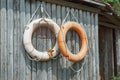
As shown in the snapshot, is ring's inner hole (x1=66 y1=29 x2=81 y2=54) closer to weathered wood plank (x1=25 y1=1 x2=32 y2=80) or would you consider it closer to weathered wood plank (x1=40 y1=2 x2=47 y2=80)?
weathered wood plank (x1=40 y1=2 x2=47 y2=80)

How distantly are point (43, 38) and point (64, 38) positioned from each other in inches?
17.1

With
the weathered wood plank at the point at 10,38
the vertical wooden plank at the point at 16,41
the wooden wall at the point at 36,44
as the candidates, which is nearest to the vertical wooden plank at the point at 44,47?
the wooden wall at the point at 36,44

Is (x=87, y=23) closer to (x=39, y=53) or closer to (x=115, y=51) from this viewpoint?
(x=39, y=53)

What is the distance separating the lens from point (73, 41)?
861cm

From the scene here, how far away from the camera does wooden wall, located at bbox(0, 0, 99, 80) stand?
7.32m

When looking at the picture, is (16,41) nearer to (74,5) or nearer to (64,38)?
(64,38)

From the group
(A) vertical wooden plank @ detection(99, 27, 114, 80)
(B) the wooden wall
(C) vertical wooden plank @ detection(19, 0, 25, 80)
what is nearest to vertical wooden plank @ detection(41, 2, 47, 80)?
(B) the wooden wall

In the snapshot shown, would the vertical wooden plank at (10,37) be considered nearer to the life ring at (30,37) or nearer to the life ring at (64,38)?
the life ring at (30,37)

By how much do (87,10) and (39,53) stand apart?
6.40 feet

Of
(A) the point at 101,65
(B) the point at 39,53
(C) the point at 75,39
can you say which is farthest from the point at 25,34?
(A) the point at 101,65

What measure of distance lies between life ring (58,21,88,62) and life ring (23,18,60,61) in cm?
15

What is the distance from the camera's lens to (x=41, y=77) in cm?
786

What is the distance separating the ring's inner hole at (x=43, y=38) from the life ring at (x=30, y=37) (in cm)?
9

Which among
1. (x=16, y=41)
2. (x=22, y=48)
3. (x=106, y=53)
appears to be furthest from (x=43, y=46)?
(x=106, y=53)
